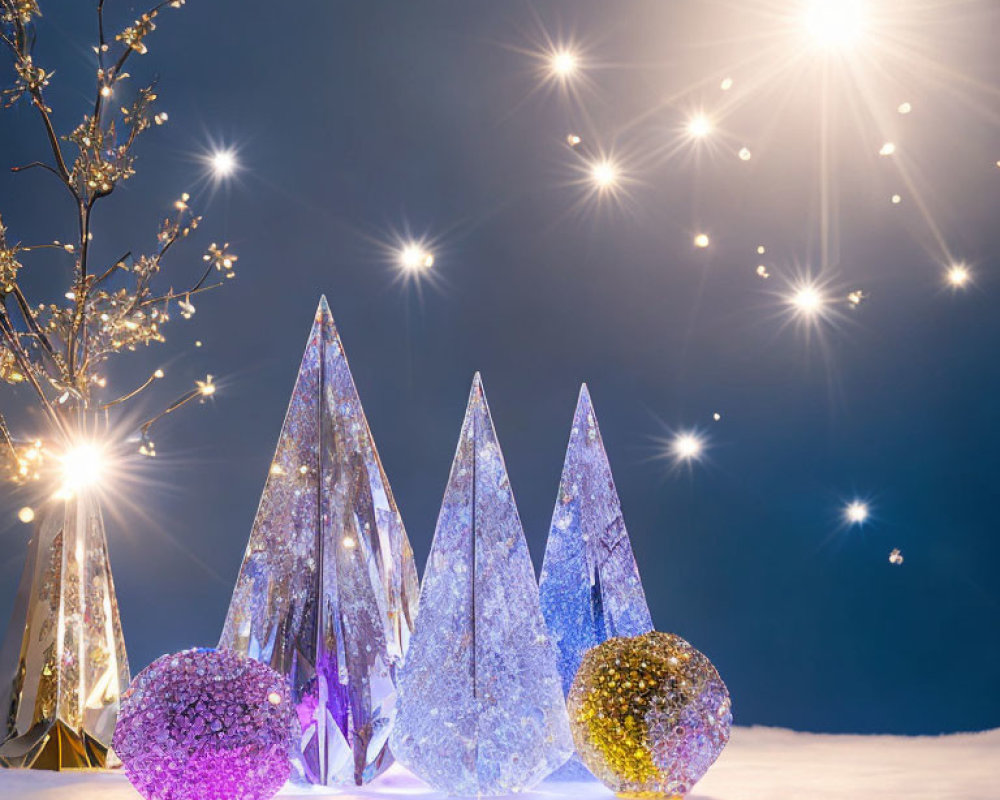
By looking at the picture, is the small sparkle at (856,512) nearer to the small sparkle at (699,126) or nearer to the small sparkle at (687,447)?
the small sparkle at (687,447)

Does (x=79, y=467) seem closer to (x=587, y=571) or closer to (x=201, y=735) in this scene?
(x=201, y=735)

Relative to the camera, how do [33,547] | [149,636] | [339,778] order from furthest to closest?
1. [149,636]
2. [33,547]
3. [339,778]

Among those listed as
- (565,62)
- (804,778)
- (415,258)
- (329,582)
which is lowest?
(804,778)

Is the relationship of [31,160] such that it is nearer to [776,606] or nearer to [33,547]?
[33,547]

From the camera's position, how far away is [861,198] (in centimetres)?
160

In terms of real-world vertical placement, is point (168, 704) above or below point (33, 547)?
below

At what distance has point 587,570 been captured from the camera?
117 centimetres

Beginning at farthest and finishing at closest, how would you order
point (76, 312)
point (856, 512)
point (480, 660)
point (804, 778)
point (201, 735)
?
1. point (856, 512)
2. point (76, 312)
3. point (804, 778)
4. point (480, 660)
5. point (201, 735)

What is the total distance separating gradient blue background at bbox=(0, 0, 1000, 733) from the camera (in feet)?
5.09

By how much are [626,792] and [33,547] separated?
0.75m

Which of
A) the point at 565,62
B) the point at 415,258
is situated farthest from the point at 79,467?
the point at 565,62

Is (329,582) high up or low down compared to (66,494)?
down

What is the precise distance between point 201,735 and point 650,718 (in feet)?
1.38

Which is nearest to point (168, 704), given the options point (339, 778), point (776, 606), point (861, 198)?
point (339, 778)
